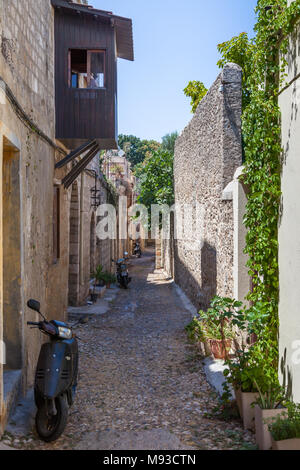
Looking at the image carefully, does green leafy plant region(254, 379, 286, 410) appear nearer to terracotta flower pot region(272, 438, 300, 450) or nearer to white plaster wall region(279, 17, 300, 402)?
white plaster wall region(279, 17, 300, 402)

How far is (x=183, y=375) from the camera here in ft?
19.1

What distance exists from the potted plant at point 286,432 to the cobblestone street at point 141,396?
432mm

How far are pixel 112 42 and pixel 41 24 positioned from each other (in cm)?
227

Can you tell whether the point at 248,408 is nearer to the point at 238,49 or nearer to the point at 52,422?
the point at 52,422

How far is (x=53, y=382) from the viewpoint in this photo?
3.82m

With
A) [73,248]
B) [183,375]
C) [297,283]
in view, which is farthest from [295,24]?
[73,248]

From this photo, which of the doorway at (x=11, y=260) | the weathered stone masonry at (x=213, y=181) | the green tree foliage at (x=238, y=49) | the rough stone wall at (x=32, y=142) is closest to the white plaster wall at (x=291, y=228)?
the weathered stone masonry at (x=213, y=181)

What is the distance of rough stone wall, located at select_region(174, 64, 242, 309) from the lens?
693cm

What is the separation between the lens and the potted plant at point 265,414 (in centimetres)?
342

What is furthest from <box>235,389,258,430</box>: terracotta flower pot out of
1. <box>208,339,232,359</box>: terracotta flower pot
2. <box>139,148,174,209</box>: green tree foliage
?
<box>139,148,174,209</box>: green tree foliage

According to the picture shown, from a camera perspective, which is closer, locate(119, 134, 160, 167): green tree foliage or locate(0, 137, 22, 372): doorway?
locate(0, 137, 22, 372): doorway

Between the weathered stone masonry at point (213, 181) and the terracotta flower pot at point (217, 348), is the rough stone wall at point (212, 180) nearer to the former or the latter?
the weathered stone masonry at point (213, 181)

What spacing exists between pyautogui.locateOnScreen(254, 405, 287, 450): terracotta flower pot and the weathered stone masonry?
317 cm

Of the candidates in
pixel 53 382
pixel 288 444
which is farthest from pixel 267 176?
pixel 53 382
